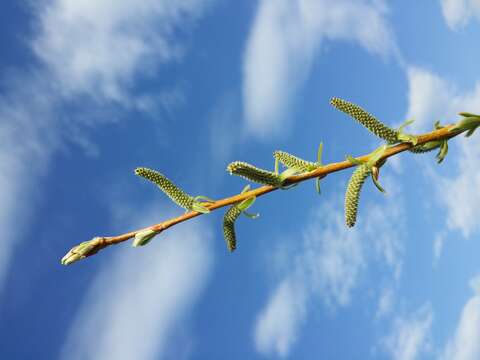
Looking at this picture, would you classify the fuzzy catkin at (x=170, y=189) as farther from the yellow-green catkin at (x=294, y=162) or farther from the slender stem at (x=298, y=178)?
the yellow-green catkin at (x=294, y=162)

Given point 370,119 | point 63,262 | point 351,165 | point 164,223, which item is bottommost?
point 63,262

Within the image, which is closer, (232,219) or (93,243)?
(93,243)

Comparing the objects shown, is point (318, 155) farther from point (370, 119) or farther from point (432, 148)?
point (432, 148)

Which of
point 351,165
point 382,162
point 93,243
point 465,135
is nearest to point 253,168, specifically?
point 351,165

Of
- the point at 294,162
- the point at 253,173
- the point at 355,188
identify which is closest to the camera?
the point at 253,173

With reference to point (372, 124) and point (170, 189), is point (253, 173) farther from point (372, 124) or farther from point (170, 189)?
point (372, 124)

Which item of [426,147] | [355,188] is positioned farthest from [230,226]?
[426,147]

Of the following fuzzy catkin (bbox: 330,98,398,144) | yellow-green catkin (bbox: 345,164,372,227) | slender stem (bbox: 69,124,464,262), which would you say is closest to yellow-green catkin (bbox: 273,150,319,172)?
slender stem (bbox: 69,124,464,262)
